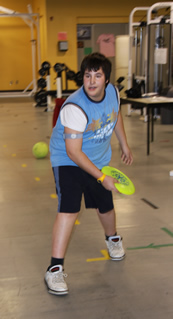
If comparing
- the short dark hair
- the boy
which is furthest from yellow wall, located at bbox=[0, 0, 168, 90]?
the short dark hair

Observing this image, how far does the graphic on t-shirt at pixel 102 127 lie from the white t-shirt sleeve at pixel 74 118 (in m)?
0.07

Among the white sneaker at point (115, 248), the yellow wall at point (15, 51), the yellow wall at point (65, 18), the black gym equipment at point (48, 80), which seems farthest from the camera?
the yellow wall at point (15, 51)

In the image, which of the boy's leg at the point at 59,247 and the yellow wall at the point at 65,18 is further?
the yellow wall at the point at 65,18

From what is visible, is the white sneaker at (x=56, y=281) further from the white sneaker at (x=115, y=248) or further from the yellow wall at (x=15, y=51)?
the yellow wall at (x=15, y=51)

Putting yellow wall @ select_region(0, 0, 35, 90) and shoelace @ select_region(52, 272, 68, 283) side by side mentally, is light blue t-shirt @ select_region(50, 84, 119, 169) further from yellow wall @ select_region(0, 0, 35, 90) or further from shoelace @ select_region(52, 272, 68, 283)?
yellow wall @ select_region(0, 0, 35, 90)

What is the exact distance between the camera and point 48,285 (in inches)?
82.1

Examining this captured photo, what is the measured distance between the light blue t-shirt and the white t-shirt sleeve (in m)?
0.03

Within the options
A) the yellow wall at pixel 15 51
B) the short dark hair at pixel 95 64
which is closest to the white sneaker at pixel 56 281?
the short dark hair at pixel 95 64

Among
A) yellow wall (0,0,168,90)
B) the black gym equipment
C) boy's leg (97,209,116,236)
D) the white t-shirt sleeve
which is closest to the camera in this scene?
the white t-shirt sleeve

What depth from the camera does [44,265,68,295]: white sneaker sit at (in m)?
2.04

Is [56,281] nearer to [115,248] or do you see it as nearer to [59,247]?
[59,247]

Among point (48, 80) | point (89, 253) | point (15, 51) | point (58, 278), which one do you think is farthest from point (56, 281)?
point (15, 51)

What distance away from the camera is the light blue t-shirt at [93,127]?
1.94 meters

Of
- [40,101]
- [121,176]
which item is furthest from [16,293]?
[40,101]
